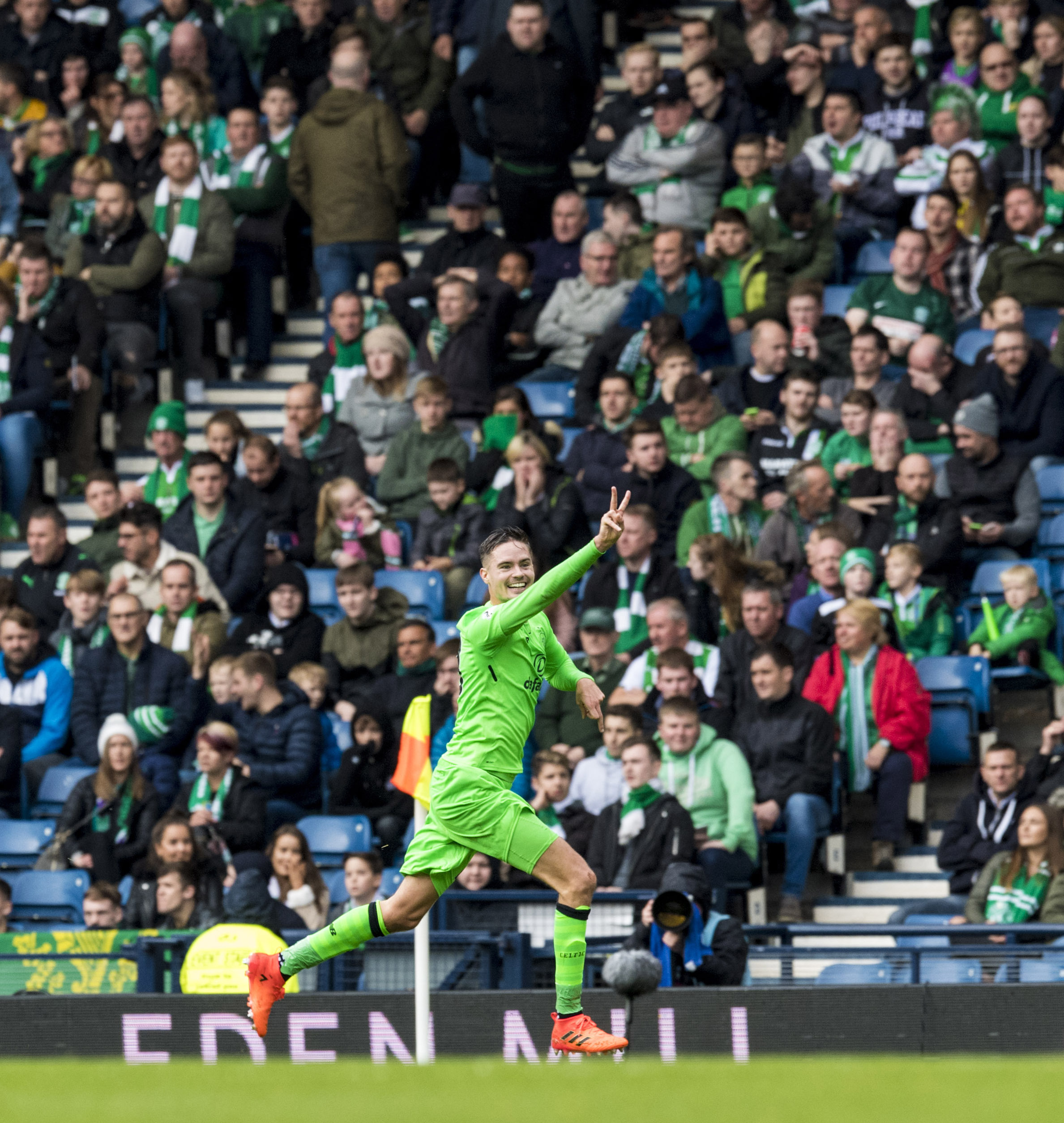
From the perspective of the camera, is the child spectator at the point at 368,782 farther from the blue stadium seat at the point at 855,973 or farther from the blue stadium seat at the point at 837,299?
the blue stadium seat at the point at 837,299

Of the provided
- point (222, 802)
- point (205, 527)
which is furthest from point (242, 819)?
point (205, 527)

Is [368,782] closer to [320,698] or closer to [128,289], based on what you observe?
[320,698]

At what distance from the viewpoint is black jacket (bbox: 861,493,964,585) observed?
1276 centimetres

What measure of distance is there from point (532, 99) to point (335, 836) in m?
6.10

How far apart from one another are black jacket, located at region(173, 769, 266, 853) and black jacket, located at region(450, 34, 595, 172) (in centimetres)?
583

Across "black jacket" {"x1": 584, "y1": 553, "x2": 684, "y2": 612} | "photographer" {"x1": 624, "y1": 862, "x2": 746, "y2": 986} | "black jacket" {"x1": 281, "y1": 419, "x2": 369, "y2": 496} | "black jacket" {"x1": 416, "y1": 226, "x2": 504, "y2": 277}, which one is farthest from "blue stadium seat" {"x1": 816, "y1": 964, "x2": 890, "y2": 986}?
"black jacket" {"x1": 416, "y1": 226, "x2": 504, "y2": 277}

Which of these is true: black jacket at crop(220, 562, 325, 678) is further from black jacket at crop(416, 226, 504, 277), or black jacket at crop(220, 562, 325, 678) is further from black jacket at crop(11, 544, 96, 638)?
black jacket at crop(416, 226, 504, 277)

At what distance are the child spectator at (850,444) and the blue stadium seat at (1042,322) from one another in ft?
5.58

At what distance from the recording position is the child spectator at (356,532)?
13898 millimetres

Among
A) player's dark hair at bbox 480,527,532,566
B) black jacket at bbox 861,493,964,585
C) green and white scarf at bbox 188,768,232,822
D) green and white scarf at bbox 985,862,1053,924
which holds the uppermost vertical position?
player's dark hair at bbox 480,527,532,566

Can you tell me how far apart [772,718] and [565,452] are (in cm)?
314

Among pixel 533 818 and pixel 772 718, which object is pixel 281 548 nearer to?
pixel 772 718

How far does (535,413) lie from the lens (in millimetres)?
14945

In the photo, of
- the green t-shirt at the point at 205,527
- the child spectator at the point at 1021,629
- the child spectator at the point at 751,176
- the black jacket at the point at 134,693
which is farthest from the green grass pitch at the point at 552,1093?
the child spectator at the point at 751,176
